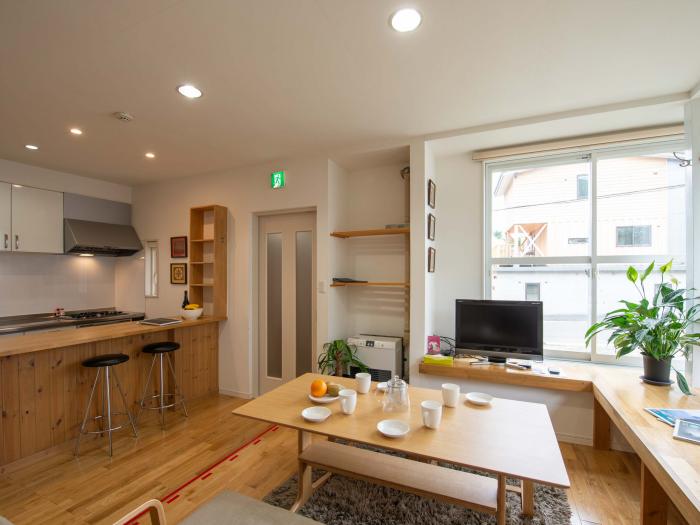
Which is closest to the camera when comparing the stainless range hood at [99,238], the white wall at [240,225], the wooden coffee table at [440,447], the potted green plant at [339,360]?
the wooden coffee table at [440,447]

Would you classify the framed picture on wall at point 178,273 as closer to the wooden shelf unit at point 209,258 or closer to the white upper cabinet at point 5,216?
the wooden shelf unit at point 209,258

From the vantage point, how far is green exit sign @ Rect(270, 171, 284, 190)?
11.8ft

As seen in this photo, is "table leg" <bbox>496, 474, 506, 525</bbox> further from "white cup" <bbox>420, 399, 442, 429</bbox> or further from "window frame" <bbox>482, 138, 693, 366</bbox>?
"window frame" <bbox>482, 138, 693, 366</bbox>

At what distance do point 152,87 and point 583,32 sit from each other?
8.33 feet

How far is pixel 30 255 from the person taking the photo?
3977mm

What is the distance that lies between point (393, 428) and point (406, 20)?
76.4 inches

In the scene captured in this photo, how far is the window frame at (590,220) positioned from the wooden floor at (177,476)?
813 mm

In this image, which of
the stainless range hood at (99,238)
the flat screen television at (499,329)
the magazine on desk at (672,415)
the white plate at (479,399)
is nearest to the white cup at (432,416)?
the white plate at (479,399)

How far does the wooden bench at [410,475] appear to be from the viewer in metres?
1.66

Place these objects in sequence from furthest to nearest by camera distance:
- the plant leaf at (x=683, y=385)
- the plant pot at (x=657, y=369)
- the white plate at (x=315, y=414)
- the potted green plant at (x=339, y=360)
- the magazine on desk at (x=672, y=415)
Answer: the potted green plant at (x=339, y=360), the plant pot at (x=657, y=369), the plant leaf at (x=683, y=385), the magazine on desk at (x=672, y=415), the white plate at (x=315, y=414)

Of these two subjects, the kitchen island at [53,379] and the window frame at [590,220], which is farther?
the window frame at [590,220]

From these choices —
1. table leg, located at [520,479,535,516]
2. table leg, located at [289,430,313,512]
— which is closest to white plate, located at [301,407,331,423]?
table leg, located at [289,430,313,512]

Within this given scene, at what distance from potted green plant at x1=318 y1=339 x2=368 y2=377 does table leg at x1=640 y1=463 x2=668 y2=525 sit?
2.06 meters

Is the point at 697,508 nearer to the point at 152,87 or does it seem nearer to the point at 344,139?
the point at 344,139
